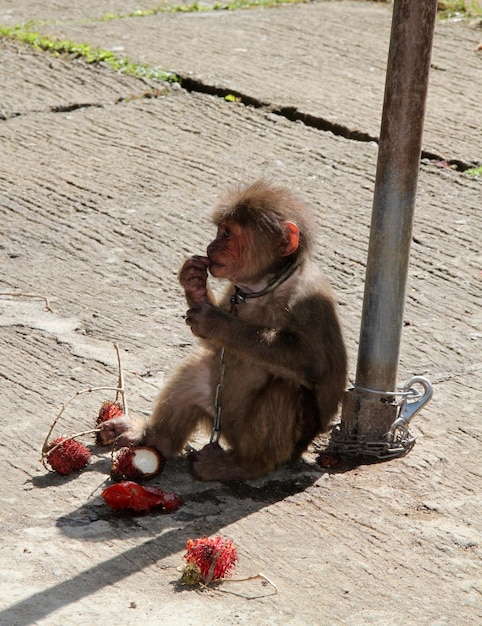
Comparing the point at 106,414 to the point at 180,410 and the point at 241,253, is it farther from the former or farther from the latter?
the point at 241,253

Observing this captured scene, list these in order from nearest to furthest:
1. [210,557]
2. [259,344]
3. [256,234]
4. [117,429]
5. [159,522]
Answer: [210,557] < [159,522] < [259,344] < [256,234] < [117,429]

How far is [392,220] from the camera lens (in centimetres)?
457

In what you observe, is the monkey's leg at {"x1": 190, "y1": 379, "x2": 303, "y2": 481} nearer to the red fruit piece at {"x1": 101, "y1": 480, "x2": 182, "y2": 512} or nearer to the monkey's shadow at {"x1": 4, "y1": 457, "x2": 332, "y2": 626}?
the monkey's shadow at {"x1": 4, "y1": 457, "x2": 332, "y2": 626}

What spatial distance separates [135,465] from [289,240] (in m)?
1.09

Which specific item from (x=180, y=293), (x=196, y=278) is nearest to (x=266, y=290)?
(x=196, y=278)

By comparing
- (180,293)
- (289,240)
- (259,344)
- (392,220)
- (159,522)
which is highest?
(392,220)

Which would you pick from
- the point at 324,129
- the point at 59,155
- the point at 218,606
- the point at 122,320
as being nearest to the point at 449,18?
the point at 324,129

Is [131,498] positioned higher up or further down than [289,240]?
further down

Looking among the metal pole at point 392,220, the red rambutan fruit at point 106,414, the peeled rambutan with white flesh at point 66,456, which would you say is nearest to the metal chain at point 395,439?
the metal pole at point 392,220

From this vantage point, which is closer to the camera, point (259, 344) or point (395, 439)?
point (259, 344)

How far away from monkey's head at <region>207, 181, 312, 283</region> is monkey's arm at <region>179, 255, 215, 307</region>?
0.16ft

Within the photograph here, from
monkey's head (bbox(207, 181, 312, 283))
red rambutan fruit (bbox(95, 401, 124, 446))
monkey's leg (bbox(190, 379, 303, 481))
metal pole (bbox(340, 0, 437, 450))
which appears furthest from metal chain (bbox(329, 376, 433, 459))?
red rambutan fruit (bbox(95, 401, 124, 446))

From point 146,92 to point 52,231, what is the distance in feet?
8.47

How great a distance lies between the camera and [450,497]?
14.5 feet
